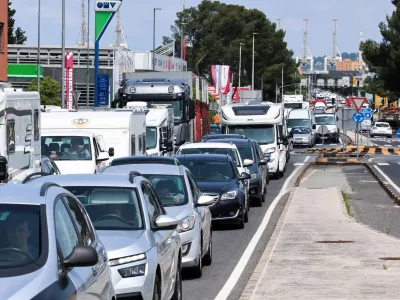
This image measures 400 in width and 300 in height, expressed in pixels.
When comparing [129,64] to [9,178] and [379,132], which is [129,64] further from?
[9,178]

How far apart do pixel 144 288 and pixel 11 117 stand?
9902mm

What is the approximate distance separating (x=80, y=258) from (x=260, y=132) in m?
34.9

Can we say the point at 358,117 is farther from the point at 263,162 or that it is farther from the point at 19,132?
the point at 19,132

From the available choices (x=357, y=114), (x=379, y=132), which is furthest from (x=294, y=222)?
(x=379, y=132)

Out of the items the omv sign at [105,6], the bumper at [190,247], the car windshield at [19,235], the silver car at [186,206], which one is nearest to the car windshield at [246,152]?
the omv sign at [105,6]

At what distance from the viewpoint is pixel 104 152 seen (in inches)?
1029

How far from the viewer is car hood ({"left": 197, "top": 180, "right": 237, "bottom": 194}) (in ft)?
72.0

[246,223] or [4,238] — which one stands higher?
[4,238]

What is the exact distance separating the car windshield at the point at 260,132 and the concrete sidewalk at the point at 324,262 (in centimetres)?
1598

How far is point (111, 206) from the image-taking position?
11352mm

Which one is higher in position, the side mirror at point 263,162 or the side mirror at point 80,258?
the side mirror at point 80,258

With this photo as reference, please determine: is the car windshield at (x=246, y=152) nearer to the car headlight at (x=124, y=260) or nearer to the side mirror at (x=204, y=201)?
the side mirror at (x=204, y=201)

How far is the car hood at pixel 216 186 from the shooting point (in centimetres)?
2194

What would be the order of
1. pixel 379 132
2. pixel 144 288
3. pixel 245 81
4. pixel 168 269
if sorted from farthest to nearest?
pixel 245 81 → pixel 379 132 → pixel 168 269 → pixel 144 288
